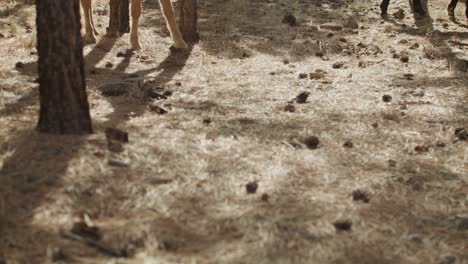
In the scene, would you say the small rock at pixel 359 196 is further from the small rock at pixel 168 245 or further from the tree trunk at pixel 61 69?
the tree trunk at pixel 61 69

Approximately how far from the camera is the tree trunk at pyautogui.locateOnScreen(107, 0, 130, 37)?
843cm

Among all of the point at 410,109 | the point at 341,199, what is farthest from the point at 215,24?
the point at 341,199

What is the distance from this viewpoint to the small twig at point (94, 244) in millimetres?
2768

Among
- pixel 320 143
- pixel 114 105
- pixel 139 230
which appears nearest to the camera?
pixel 139 230

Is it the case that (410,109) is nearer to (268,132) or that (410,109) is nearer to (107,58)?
(268,132)

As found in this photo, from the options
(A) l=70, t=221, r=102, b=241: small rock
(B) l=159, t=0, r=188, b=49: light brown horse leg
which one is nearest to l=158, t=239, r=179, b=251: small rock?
(A) l=70, t=221, r=102, b=241: small rock

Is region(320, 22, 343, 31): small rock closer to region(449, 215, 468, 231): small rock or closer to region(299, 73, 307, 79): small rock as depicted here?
region(299, 73, 307, 79): small rock

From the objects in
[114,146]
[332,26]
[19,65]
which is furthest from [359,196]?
[332,26]

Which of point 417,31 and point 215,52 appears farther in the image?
point 417,31

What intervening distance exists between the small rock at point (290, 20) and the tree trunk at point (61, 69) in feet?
21.6

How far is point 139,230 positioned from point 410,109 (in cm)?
358

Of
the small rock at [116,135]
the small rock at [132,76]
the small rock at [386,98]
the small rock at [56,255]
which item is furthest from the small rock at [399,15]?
the small rock at [56,255]

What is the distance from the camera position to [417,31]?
9820 mm

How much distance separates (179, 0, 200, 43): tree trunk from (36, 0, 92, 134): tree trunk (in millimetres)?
4389
